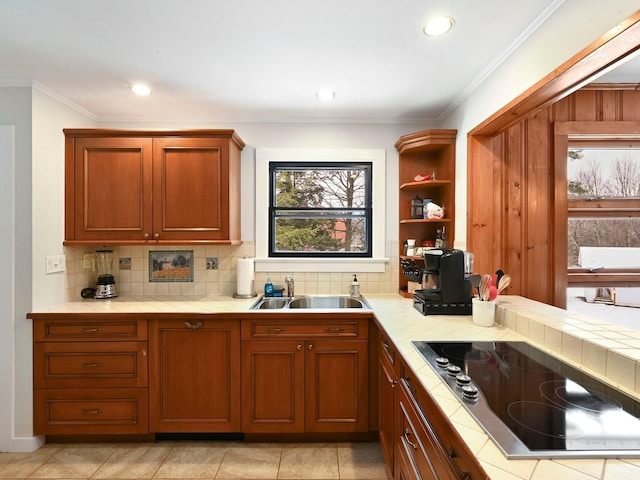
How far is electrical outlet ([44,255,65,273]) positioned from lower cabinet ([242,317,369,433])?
57.0 inches

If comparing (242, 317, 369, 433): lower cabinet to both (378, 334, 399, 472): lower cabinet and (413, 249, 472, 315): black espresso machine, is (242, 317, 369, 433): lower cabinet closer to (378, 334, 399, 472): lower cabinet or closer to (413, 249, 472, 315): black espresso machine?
(378, 334, 399, 472): lower cabinet

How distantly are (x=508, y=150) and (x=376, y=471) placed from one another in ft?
7.35

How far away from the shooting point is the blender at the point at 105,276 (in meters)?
2.81

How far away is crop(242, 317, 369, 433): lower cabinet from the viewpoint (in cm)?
238

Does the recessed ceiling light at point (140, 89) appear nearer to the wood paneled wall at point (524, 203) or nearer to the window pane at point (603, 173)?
the wood paneled wall at point (524, 203)

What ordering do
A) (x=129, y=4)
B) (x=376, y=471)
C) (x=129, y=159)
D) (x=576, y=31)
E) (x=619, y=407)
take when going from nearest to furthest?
1. (x=619, y=407)
2. (x=576, y=31)
3. (x=129, y=4)
4. (x=376, y=471)
5. (x=129, y=159)

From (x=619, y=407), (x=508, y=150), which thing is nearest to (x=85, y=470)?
(x=619, y=407)

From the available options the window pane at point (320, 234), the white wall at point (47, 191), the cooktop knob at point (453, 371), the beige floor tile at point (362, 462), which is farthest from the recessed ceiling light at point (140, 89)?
the beige floor tile at point (362, 462)

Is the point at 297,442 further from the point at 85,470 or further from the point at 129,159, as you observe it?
the point at 129,159

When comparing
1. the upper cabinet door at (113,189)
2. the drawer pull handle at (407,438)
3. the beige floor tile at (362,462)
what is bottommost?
the beige floor tile at (362,462)

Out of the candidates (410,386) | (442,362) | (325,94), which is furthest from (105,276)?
(442,362)

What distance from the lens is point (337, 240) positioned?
10.3ft

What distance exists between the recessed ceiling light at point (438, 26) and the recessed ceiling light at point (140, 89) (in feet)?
6.09

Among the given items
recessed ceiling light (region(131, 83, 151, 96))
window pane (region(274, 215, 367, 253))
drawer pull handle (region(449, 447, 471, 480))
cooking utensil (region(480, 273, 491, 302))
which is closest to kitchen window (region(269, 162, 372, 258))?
window pane (region(274, 215, 367, 253))
